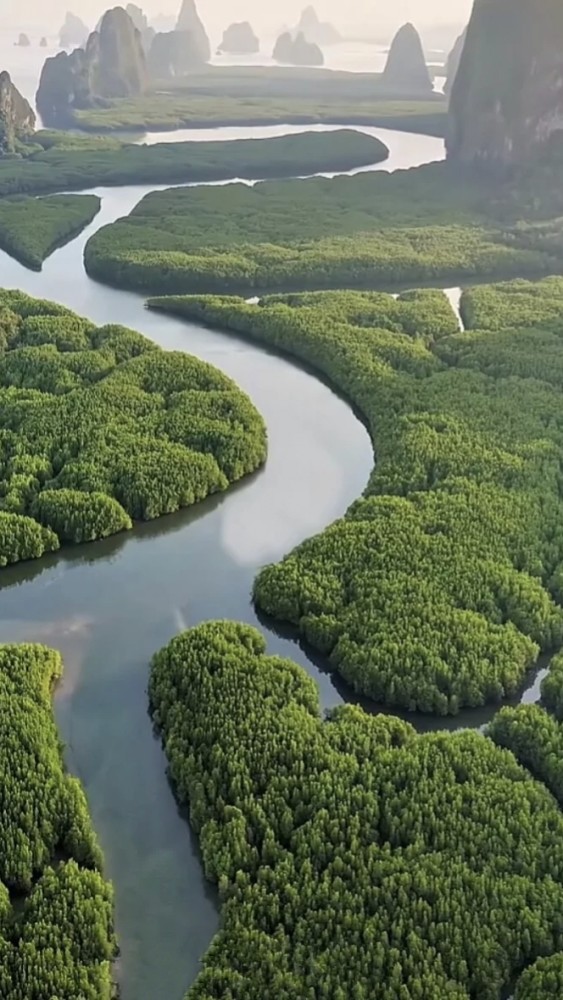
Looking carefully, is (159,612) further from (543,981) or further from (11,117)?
(11,117)

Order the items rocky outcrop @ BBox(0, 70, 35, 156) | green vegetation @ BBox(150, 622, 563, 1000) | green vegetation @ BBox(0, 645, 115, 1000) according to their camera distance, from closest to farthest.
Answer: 1. green vegetation @ BBox(0, 645, 115, 1000)
2. green vegetation @ BBox(150, 622, 563, 1000)
3. rocky outcrop @ BBox(0, 70, 35, 156)

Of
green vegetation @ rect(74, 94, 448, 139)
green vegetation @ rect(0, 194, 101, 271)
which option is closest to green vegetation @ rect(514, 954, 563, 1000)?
green vegetation @ rect(0, 194, 101, 271)

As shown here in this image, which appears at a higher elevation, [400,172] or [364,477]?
[400,172]

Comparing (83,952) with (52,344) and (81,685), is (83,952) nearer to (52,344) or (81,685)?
(81,685)

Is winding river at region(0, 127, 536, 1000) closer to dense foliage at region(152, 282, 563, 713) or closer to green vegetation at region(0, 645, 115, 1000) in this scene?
green vegetation at region(0, 645, 115, 1000)

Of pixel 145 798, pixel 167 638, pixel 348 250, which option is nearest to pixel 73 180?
pixel 348 250

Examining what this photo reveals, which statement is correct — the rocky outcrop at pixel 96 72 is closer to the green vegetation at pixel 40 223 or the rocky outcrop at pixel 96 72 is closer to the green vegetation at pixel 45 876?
the green vegetation at pixel 40 223
